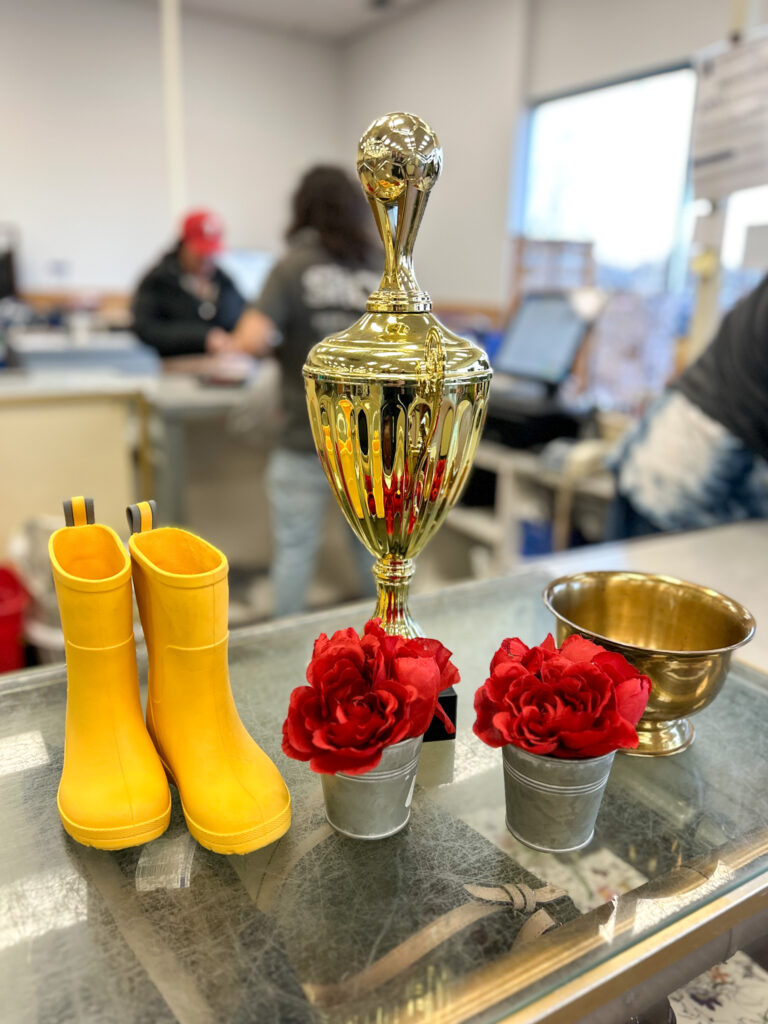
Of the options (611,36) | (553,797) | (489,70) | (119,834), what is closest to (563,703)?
(553,797)

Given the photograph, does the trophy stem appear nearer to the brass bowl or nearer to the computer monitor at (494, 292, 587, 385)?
the brass bowl

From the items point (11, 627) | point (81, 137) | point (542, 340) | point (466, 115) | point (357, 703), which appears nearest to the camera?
point (357, 703)

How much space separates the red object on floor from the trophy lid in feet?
4.64

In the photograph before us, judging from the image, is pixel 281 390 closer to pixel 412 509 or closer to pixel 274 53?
pixel 412 509

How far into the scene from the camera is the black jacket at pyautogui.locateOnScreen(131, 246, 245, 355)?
3430 mm

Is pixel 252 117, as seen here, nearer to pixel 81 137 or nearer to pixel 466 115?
pixel 81 137

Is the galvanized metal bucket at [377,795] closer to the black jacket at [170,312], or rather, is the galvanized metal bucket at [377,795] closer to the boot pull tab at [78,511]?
the boot pull tab at [78,511]

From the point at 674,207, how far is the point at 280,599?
2380mm

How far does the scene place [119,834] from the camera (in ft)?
1.85

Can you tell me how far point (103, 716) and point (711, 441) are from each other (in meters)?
1.27

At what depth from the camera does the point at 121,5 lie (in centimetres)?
521

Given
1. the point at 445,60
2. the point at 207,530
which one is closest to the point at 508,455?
the point at 207,530

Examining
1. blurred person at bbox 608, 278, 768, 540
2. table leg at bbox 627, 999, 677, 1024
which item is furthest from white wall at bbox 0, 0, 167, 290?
table leg at bbox 627, 999, 677, 1024

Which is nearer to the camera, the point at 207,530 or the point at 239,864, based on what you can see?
the point at 239,864
